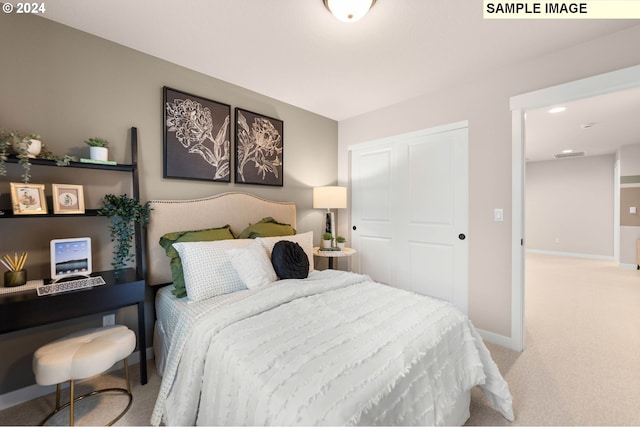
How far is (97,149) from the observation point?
1.86m

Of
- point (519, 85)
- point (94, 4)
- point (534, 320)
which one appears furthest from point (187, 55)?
point (534, 320)

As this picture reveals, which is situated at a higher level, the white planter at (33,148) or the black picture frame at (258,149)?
the black picture frame at (258,149)

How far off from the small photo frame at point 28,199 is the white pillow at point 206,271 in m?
0.78

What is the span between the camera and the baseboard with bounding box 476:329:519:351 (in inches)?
94.0

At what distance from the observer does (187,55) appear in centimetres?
223

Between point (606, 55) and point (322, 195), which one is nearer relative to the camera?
point (606, 55)

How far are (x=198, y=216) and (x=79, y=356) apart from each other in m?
1.24

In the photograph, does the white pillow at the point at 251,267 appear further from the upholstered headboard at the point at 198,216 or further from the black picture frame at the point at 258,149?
the black picture frame at the point at 258,149

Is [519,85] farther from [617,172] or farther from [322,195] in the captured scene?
[617,172]

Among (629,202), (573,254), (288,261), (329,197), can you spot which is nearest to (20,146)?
(288,261)

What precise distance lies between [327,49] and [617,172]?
7320 mm

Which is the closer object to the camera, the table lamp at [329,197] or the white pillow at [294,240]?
the white pillow at [294,240]

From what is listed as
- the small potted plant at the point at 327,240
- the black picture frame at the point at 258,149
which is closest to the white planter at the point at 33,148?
the black picture frame at the point at 258,149

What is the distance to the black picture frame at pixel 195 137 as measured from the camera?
231cm
